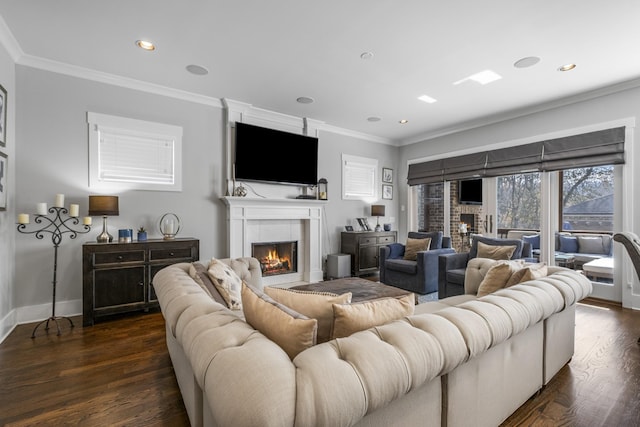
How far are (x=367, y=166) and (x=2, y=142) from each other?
5.16m

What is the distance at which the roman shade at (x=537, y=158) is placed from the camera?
12.7ft

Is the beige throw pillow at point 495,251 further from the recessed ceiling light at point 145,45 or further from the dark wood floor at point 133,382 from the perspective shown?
the recessed ceiling light at point 145,45

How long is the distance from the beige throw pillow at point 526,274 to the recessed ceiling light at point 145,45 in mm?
3737

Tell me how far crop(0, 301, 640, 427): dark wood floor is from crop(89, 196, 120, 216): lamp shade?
3.88ft

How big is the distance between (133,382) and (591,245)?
18.1ft

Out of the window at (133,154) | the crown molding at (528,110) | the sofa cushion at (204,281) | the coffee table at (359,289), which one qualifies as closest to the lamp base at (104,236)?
the window at (133,154)

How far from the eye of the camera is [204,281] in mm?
2219

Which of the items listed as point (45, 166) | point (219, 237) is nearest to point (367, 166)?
point (219, 237)

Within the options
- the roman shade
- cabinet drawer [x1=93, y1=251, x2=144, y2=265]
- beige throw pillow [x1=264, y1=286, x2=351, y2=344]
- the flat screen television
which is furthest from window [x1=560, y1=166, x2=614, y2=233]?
cabinet drawer [x1=93, y1=251, x2=144, y2=265]

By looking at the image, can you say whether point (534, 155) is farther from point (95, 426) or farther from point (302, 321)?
point (95, 426)

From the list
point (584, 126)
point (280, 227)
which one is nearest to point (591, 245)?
point (584, 126)

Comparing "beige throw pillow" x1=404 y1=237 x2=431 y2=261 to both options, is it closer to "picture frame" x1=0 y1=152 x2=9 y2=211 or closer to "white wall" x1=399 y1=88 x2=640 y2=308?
"white wall" x1=399 y1=88 x2=640 y2=308

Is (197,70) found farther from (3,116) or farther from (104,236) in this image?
(104,236)

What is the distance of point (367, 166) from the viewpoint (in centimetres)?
618
